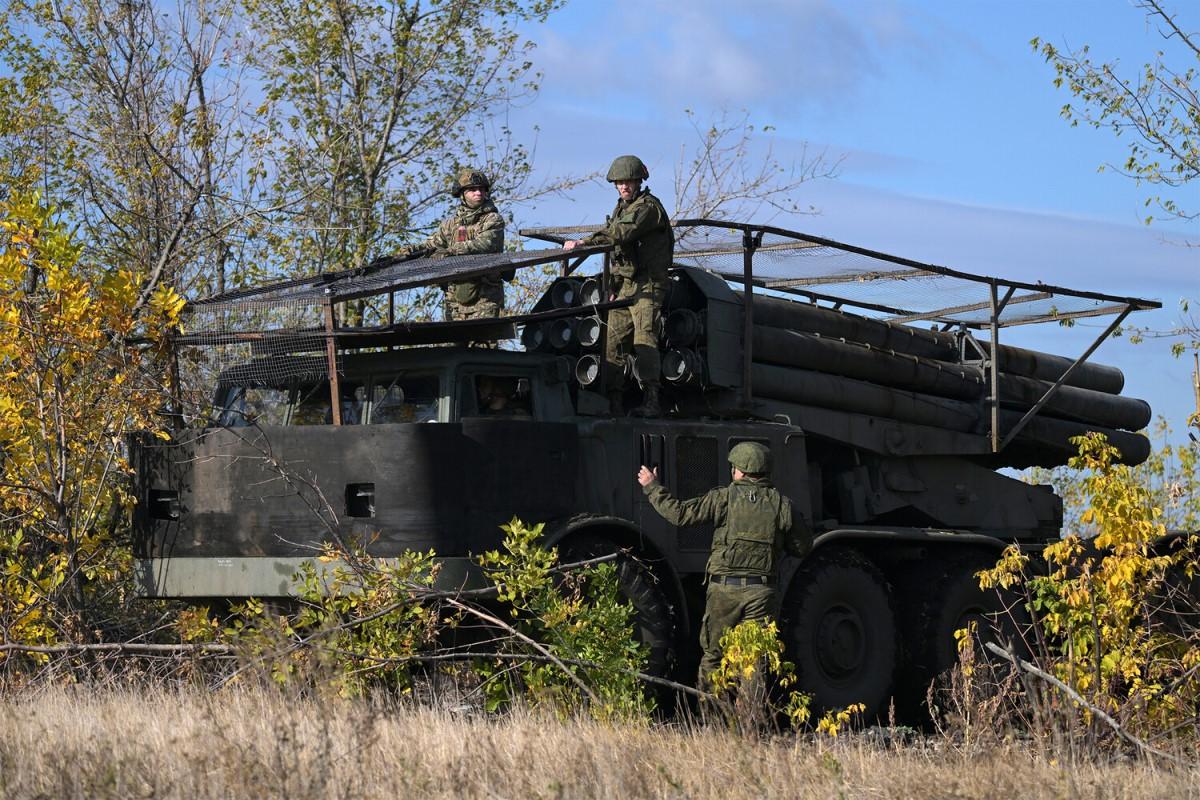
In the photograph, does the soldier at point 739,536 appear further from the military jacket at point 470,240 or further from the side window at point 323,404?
the military jacket at point 470,240

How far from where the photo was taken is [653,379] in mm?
10484

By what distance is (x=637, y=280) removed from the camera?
10484mm

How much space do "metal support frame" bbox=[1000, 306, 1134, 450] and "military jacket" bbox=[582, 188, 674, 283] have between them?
11.5 feet

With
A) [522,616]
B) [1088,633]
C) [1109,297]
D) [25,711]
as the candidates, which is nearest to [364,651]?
[522,616]

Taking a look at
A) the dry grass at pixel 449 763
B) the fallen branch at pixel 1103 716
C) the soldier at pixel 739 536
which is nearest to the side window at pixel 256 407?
the soldier at pixel 739 536

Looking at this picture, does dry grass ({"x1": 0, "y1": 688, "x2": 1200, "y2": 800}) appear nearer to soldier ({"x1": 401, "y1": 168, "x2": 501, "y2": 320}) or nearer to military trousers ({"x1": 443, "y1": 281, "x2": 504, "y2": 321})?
military trousers ({"x1": 443, "y1": 281, "x2": 504, "y2": 321})

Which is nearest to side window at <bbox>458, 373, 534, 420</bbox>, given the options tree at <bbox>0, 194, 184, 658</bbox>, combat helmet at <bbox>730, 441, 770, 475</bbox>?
combat helmet at <bbox>730, 441, 770, 475</bbox>

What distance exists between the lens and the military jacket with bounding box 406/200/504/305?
10.9 meters

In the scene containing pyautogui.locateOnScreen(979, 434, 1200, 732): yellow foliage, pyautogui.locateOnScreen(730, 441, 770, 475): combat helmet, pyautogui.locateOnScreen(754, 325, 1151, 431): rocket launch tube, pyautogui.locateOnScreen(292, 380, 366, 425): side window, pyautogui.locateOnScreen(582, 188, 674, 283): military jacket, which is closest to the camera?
pyautogui.locateOnScreen(979, 434, 1200, 732): yellow foliage

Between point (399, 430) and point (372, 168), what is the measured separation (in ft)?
29.0

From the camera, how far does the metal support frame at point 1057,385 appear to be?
1261cm

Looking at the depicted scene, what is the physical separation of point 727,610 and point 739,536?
0.43 metres

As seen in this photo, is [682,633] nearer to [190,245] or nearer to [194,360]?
[194,360]

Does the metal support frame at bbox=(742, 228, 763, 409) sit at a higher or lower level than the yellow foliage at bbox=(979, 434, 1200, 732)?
higher
